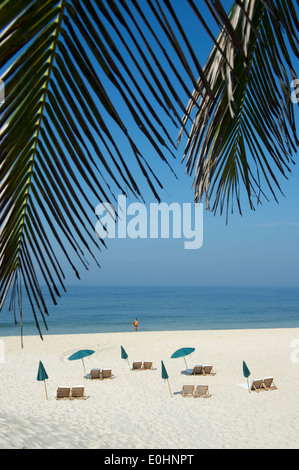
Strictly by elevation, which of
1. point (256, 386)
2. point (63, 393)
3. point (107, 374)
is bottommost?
point (63, 393)

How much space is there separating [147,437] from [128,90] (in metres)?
10.6

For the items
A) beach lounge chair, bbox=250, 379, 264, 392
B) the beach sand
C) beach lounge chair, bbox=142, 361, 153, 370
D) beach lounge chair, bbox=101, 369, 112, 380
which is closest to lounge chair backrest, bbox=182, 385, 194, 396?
the beach sand

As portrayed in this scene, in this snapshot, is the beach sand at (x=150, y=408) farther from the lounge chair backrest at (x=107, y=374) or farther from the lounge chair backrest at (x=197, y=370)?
the lounge chair backrest at (x=197, y=370)

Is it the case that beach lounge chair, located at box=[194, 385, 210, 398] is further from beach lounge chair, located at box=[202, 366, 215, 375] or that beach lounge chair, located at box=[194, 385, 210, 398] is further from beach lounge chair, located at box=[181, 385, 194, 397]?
beach lounge chair, located at box=[202, 366, 215, 375]

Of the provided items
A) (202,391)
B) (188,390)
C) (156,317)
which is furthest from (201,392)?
(156,317)

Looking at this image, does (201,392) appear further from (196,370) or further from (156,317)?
(156,317)

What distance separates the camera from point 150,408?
1227 cm

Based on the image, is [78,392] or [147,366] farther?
[147,366]

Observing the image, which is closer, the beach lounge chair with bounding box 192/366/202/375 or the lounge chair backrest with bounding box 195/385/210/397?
the lounge chair backrest with bounding box 195/385/210/397

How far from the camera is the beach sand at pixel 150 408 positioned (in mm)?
9406

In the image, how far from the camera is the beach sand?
30.9 feet

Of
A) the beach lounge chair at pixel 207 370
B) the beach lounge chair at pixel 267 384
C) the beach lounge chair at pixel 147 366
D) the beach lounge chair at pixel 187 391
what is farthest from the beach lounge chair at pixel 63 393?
the beach lounge chair at pixel 267 384
